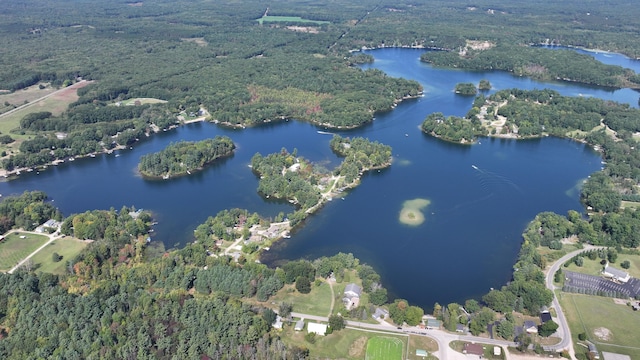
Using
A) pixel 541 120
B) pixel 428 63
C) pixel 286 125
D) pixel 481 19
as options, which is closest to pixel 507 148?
pixel 541 120

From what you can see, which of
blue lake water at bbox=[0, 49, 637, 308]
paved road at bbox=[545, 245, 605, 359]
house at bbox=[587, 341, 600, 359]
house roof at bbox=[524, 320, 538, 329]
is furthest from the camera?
blue lake water at bbox=[0, 49, 637, 308]

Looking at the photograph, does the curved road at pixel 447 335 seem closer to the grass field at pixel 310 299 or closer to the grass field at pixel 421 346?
the grass field at pixel 421 346

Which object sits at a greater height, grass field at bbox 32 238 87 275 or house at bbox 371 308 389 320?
grass field at bbox 32 238 87 275

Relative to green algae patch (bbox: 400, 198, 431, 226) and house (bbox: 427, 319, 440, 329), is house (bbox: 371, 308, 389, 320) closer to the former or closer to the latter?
house (bbox: 427, 319, 440, 329)

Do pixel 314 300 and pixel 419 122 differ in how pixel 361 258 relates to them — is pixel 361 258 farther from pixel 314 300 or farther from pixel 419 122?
pixel 419 122

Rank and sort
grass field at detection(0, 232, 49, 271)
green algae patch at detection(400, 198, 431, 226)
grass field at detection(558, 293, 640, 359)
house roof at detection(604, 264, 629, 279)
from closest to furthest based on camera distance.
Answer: grass field at detection(558, 293, 640, 359) → house roof at detection(604, 264, 629, 279) → grass field at detection(0, 232, 49, 271) → green algae patch at detection(400, 198, 431, 226)

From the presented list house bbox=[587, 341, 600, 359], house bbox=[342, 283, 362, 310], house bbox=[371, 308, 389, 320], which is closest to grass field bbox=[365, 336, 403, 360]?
house bbox=[371, 308, 389, 320]
